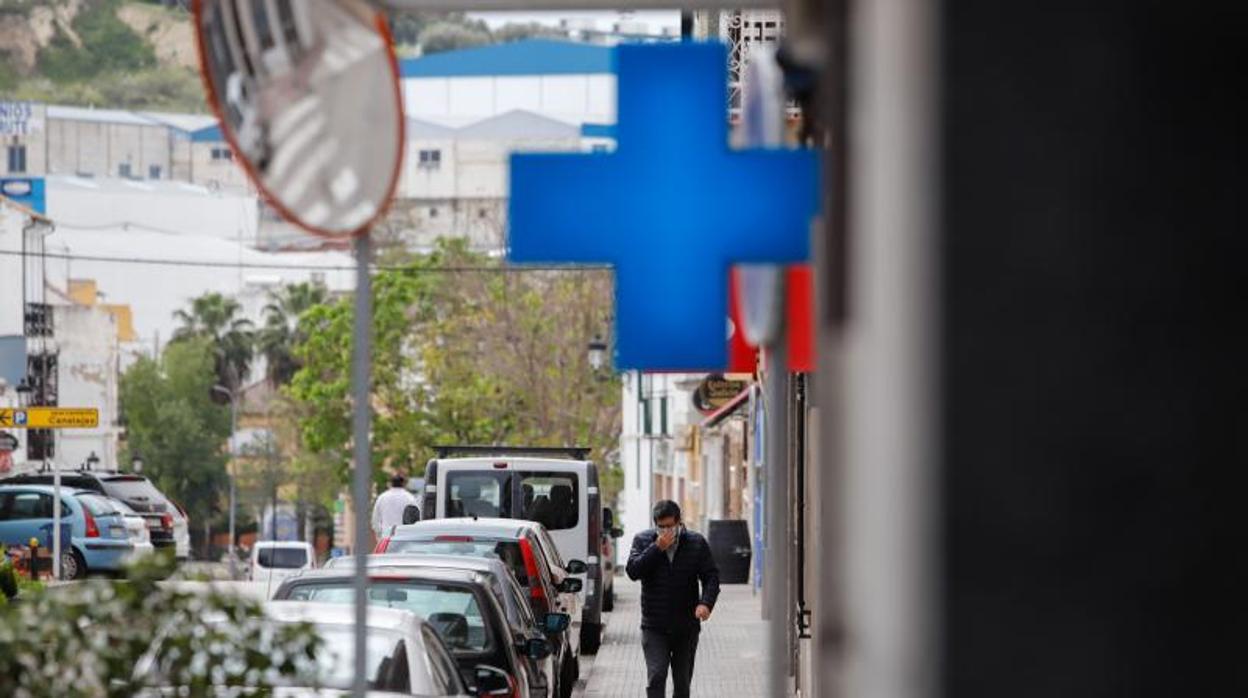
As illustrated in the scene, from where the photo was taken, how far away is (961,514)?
11.3 feet

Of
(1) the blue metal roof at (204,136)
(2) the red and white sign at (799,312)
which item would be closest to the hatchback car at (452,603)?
(2) the red and white sign at (799,312)

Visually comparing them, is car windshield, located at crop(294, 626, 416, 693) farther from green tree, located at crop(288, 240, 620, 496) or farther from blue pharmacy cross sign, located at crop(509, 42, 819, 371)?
green tree, located at crop(288, 240, 620, 496)

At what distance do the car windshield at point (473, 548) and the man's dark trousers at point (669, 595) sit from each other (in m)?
3.45

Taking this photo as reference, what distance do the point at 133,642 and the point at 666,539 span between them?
969 cm

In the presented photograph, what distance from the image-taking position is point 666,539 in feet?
55.5

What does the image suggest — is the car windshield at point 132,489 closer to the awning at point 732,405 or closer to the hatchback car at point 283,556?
the awning at point 732,405

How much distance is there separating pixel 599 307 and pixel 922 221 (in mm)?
56249

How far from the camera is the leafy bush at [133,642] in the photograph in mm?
7305

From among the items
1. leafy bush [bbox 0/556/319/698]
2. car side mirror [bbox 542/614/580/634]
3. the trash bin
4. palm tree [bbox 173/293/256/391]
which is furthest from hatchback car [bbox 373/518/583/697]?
palm tree [bbox 173/293/256/391]

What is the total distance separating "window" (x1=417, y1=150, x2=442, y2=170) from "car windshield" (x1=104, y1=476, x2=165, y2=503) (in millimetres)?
102036

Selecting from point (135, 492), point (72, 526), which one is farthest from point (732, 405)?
point (72, 526)

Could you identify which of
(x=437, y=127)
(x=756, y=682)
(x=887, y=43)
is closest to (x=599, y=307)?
(x=756, y=682)

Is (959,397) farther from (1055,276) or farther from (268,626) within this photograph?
(268,626)

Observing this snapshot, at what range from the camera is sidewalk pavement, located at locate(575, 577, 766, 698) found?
22.4 metres
